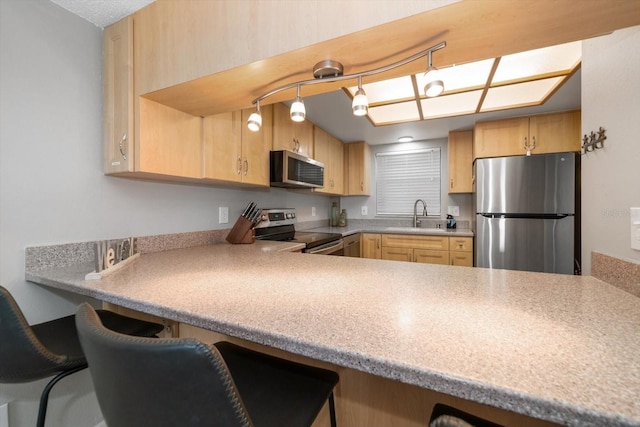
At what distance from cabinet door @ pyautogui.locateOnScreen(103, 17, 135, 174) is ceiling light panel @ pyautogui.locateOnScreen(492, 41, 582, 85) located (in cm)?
216

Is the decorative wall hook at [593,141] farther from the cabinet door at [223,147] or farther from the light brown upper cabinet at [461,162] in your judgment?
the light brown upper cabinet at [461,162]

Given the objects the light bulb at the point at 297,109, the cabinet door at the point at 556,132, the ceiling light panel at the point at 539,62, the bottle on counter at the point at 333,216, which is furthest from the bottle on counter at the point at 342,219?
the light bulb at the point at 297,109

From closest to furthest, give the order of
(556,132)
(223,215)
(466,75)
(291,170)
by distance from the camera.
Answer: (466,75) < (223,215) < (291,170) < (556,132)

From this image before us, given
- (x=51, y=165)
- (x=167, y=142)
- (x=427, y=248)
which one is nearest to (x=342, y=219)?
(x=427, y=248)

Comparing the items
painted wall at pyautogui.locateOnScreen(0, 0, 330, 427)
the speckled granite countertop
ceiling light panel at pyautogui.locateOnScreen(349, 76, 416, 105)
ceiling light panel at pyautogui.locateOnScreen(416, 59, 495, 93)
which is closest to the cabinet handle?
painted wall at pyautogui.locateOnScreen(0, 0, 330, 427)

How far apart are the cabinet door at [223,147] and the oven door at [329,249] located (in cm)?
86

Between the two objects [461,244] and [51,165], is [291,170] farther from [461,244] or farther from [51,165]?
[461,244]

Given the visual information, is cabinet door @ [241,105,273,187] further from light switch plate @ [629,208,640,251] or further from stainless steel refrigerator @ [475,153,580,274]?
stainless steel refrigerator @ [475,153,580,274]

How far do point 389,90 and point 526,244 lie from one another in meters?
2.06

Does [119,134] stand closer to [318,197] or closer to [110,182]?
[110,182]

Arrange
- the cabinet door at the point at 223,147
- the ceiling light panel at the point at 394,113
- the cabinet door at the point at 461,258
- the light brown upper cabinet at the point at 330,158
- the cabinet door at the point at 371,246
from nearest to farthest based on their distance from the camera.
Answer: the cabinet door at the point at 223,147 → the ceiling light panel at the point at 394,113 → the cabinet door at the point at 461,258 → the light brown upper cabinet at the point at 330,158 → the cabinet door at the point at 371,246

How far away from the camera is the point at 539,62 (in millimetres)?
1770

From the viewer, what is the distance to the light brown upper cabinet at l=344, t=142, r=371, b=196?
3881mm

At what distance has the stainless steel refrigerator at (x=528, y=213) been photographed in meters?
2.52
